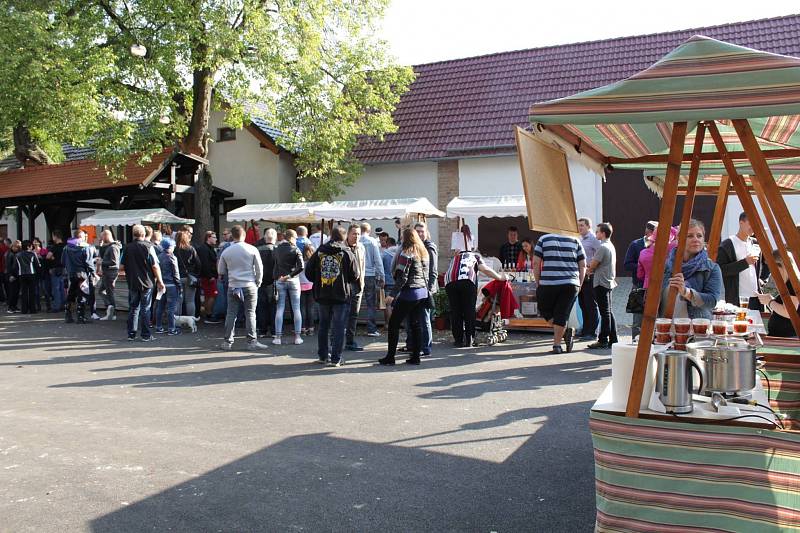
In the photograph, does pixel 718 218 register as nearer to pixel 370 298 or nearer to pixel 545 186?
pixel 545 186

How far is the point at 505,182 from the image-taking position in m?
20.2

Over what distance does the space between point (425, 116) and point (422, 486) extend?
1915 cm

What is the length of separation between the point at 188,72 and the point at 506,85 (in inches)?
375

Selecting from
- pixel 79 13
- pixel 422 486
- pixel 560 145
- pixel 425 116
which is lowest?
pixel 422 486

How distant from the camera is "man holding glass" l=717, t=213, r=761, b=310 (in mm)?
8305

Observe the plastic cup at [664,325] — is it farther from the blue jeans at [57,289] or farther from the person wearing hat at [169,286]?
the blue jeans at [57,289]

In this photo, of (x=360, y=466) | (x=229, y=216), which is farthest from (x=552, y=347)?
(x=229, y=216)

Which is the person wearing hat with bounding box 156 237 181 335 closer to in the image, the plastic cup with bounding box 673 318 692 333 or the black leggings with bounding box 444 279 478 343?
the black leggings with bounding box 444 279 478 343

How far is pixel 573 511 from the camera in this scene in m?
4.10

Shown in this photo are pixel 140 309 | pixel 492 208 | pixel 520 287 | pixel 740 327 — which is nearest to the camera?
pixel 740 327

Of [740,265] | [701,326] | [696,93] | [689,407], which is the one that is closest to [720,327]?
[701,326]

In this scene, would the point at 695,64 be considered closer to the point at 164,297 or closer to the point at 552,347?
the point at 552,347

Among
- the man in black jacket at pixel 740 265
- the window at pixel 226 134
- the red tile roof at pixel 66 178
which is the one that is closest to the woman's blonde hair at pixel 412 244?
the man in black jacket at pixel 740 265

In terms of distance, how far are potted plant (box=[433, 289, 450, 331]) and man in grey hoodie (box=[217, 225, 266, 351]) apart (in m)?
3.17
